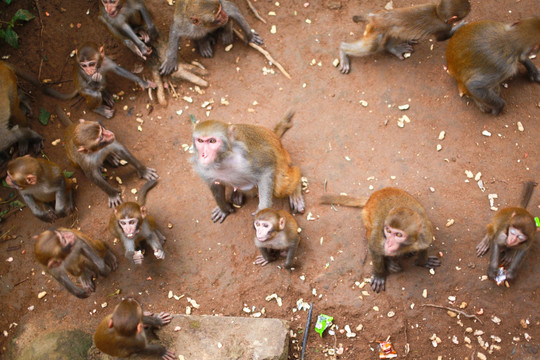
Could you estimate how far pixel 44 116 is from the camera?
402 inches

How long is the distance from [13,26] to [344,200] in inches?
309

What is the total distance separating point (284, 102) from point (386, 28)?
2355 millimetres

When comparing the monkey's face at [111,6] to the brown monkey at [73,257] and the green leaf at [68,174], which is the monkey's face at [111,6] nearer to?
the green leaf at [68,174]

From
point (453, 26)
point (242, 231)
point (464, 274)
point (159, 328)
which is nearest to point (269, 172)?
point (242, 231)

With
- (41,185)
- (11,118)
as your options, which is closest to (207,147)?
(41,185)

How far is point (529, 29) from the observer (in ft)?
26.5

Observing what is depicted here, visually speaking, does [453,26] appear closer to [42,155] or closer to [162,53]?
[162,53]

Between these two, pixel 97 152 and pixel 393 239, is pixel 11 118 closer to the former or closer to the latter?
pixel 97 152

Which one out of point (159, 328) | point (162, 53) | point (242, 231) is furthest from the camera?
point (162, 53)

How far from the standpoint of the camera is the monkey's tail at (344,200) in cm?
838

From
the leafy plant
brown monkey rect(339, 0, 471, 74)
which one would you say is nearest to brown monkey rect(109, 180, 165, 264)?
the leafy plant

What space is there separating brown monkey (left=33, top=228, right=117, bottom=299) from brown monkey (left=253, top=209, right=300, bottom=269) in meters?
2.68

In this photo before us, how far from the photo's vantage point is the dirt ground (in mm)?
7801

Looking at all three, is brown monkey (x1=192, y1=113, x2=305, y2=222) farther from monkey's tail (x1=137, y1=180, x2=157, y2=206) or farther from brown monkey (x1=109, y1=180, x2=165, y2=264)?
monkey's tail (x1=137, y1=180, x2=157, y2=206)
